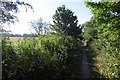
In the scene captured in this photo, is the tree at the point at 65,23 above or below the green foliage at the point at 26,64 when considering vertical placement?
above

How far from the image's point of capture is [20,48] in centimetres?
980

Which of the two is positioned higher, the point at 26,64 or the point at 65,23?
the point at 65,23

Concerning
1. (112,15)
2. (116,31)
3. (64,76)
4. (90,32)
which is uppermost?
(90,32)

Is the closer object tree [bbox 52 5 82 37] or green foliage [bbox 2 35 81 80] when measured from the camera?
green foliage [bbox 2 35 81 80]

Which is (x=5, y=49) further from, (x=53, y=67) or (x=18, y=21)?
(x=53, y=67)

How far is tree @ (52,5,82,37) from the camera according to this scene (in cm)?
4644

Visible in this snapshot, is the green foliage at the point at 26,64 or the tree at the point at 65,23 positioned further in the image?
the tree at the point at 65,23

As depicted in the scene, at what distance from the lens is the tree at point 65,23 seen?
152ft

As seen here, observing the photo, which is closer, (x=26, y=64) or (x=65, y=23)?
(x=26, y=64)

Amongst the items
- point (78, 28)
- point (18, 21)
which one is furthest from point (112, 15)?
point (78, 28)

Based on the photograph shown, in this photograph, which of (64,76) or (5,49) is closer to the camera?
(5,49)

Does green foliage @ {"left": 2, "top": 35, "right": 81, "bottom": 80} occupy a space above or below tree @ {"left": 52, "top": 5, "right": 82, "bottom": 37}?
below

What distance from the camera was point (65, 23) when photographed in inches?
1868

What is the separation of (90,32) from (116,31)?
42.0 m
